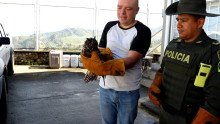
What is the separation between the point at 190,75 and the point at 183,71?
8cm

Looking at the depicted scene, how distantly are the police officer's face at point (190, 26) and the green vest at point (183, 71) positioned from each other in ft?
0.20

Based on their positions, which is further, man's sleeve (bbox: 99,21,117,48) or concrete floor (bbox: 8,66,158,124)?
concrete floor (bbox: 8,66,158,124)

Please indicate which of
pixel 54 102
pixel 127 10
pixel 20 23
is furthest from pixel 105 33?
pixel 20 23

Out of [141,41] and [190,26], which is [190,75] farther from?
[141,41]

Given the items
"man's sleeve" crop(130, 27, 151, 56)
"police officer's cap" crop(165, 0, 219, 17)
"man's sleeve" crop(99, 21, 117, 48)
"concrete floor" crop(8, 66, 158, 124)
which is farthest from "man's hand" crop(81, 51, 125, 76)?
"concrete floor" crop(8, 66, 158, 124)

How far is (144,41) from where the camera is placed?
6.64ft

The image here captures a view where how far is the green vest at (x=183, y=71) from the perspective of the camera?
158cm

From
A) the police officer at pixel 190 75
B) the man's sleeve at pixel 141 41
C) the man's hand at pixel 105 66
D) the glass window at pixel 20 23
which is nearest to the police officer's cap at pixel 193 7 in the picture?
the police officer at pixel 190 75

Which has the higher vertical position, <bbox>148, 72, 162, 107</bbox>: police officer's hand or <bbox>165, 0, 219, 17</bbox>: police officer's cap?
<bbox>165, 0, 219, 17</bbox>: police officer's cap

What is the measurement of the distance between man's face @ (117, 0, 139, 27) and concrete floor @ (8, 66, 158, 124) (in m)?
1.70

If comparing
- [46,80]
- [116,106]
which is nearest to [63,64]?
[46,80]

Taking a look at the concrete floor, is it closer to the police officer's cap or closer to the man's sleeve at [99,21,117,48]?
the man's sleeve at [99,21,117,48]

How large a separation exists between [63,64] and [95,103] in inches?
221

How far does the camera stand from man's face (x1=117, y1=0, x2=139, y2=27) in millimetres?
2008
